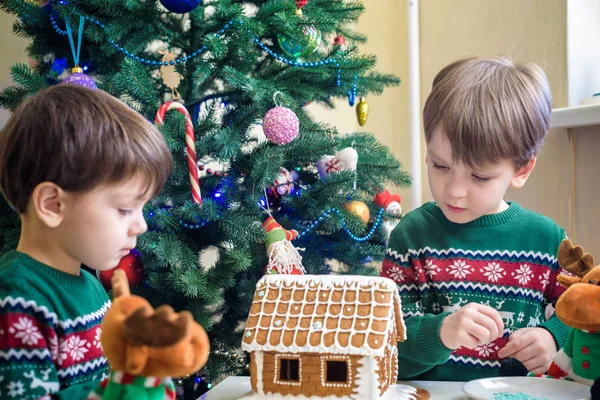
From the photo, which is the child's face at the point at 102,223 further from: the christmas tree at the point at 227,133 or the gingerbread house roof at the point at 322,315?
the christmas tree at the point at 227,133

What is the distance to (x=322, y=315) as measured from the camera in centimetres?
88

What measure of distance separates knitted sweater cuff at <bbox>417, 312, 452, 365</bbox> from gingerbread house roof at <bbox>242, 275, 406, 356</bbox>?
0.14 m

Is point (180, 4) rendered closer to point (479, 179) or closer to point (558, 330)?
point (479, 179)

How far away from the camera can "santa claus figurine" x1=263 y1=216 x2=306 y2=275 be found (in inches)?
56.2

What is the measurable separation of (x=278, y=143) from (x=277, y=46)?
0.37 m

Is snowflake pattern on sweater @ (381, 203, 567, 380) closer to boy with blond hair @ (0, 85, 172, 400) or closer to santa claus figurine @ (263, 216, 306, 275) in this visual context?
santa claus figurine @ (263, 216, 306, 275)

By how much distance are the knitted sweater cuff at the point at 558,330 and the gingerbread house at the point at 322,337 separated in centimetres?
35

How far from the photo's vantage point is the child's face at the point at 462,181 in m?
1.13

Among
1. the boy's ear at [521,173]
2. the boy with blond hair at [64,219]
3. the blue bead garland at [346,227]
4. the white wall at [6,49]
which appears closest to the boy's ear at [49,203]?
the boy with blond hair at [64,219]

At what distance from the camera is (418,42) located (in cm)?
280

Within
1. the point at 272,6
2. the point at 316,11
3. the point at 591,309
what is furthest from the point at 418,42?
the point at 591,309

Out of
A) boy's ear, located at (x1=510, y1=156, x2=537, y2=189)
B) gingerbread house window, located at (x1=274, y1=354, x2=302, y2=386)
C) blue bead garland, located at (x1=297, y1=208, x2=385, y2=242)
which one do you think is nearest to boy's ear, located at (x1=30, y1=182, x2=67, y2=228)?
gingerbread house window, located at (x1=274, y1=354, x2=302, y2=386)

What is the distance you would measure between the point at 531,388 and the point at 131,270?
3.49 ft

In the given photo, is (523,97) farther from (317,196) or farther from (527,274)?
(317,196)
